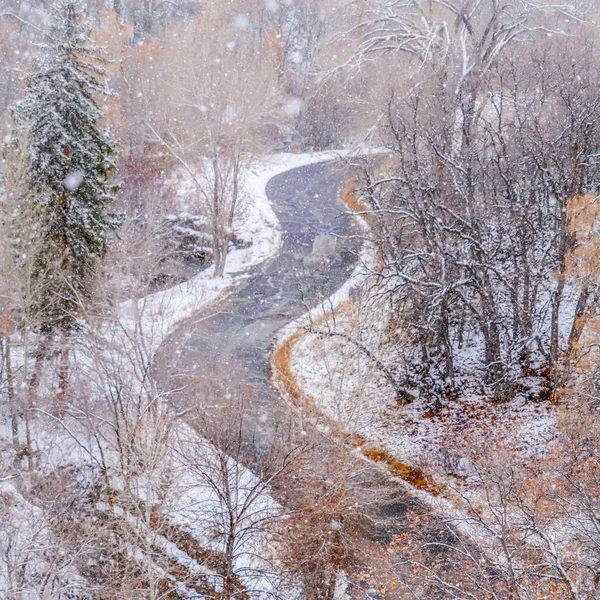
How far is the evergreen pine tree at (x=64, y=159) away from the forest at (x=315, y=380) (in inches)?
3.2

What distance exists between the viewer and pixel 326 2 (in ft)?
171

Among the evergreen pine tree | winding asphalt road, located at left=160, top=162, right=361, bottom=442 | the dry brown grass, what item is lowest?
the dry brown grass

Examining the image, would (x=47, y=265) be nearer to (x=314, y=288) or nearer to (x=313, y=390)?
(x=313, y=390)

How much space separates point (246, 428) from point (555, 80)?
626 inches

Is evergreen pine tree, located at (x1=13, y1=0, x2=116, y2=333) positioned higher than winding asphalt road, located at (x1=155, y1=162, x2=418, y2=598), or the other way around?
evergreen pine tree, located at (x1=13, y1=0, x2=116, y2=333)

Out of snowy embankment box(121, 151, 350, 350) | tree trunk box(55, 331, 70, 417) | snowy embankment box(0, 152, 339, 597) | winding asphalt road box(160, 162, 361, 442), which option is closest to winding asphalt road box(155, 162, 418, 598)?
winding asphalt road box(160, 162, 361, 442)

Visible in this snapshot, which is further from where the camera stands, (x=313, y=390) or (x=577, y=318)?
(x=313, y=390)

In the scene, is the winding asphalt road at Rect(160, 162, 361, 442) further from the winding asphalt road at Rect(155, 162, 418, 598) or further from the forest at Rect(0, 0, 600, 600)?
the forest at Rect(0, 0, 600, 600)

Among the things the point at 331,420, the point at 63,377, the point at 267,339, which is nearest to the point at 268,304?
the point at 267,339

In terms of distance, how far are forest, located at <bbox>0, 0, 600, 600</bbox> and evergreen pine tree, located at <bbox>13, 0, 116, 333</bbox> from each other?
0.27 feet

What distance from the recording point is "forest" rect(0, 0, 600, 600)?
13.5m

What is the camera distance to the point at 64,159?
18.5m

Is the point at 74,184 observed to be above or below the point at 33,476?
above

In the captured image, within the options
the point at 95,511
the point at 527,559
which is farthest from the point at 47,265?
the point at 527,559
